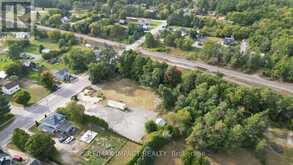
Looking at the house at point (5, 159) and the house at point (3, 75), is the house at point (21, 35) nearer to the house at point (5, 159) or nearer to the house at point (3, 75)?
the house at point (3, 75)

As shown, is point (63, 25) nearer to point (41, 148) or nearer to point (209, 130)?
point (41, 148)

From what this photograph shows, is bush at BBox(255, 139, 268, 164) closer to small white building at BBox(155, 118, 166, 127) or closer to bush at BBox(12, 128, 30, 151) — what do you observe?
small white building at BBox(155, 118, 166, 127)

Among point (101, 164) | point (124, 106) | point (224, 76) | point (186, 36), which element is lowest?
point (101, 164)

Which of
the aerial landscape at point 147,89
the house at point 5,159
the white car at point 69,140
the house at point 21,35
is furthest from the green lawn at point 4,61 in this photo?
the house at point 5,159

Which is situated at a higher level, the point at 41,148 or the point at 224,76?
the point at 224,76

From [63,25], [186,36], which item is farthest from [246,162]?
[63,25]

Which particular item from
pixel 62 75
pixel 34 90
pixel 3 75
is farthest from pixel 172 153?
pixel 3 75

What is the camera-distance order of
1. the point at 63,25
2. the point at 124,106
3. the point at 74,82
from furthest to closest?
the point at 63,25
the point at 74,82
the point at 124,106
